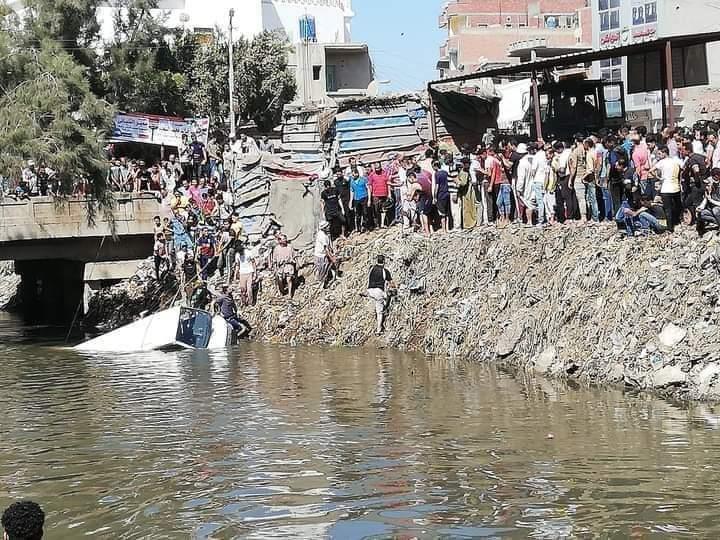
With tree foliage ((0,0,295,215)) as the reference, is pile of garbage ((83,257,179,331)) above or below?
below

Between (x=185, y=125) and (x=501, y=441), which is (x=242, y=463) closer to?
(x=501, y=441)

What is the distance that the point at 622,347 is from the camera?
1920 centimetres

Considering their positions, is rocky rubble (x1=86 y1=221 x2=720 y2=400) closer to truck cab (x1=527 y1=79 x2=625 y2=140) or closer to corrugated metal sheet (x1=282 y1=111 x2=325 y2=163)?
truck cab (x1=527 y1=79 x2=625 y2=140)

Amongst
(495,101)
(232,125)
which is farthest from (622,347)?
(232,125)

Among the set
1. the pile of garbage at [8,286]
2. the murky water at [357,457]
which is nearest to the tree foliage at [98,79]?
the murky water at [357,457]

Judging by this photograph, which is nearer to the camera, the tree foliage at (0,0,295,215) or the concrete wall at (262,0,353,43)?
the tree foliage at (0,0,295,215)

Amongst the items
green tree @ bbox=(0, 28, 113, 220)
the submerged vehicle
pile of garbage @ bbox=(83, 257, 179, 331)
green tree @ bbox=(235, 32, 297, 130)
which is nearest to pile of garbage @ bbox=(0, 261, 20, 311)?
pile of garbage @ bbox=(83, 257, 179, 331)

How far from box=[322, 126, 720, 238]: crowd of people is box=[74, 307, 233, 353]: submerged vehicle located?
153 inches

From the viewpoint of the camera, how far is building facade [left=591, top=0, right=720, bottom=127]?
41219 millimetres

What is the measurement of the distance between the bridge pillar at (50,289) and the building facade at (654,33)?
21034 millimetres

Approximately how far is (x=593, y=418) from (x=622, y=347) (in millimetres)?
2970

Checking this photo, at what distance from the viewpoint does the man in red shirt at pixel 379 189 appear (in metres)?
27.8

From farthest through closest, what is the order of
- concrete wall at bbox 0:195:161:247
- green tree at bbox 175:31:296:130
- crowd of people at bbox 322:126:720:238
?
green tree at bbox 175:31:296:130 < concrete wall at bbox 0:195:161:247 < crowd of people at bbox 322:126:720:238

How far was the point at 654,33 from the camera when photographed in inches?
1941
